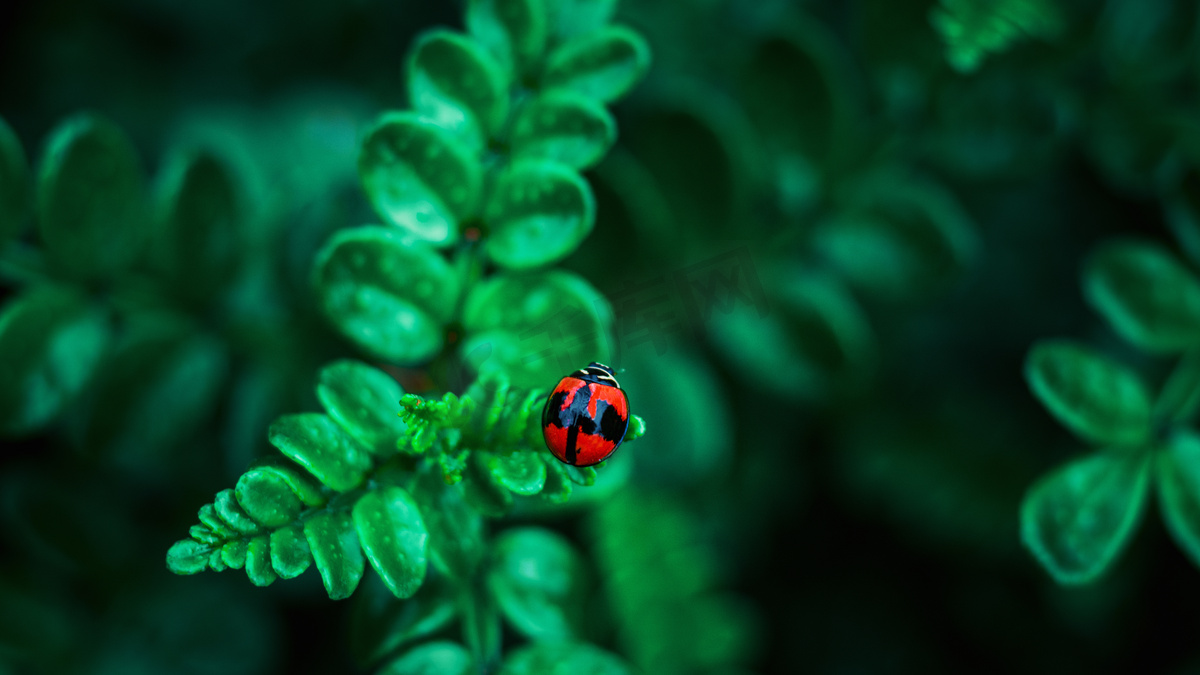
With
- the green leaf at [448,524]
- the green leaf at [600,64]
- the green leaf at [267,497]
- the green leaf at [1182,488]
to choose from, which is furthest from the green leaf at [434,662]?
the green leaf at [1182,488]

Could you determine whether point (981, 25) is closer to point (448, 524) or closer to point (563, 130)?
point (563, 130)

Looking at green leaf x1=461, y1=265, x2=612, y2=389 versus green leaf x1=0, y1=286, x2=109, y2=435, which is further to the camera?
green leaf x1=0, y1=286, x2=109, y2=435

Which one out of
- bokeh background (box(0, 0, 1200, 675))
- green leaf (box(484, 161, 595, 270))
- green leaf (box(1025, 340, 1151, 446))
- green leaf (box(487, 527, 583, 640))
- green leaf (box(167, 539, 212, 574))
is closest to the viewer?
green leaf (box(167, 539, 212, 574))

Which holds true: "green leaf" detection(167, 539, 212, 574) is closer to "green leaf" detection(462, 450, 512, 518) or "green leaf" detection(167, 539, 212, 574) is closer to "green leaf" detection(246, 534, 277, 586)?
"green leaf" detection(246, 534, 277, 586)

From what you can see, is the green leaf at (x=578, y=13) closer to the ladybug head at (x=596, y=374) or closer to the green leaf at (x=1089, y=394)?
the ladybug head at (x=596, y=374)

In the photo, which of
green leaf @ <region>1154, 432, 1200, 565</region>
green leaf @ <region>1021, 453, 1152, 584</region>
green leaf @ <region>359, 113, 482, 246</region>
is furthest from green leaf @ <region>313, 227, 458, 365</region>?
green leaf @ <region>1154, 432, 1200, 565</region>

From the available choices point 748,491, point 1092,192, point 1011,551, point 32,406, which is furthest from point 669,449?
point 1092,192
